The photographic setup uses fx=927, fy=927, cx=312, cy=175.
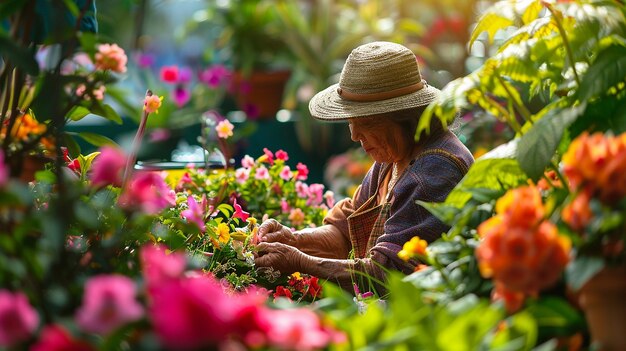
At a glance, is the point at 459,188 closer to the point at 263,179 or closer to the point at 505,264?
the point at 505,264

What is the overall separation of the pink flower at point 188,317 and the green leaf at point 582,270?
53cm

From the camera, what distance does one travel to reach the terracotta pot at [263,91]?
8062 millimetres

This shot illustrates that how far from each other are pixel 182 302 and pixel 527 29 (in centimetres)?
117

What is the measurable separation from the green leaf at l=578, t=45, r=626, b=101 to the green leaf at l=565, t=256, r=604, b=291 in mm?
439

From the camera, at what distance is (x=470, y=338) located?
121 centimetres

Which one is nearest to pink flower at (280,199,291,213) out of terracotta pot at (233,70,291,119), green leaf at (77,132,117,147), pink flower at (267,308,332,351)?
green leaf at (77,132,117,147)

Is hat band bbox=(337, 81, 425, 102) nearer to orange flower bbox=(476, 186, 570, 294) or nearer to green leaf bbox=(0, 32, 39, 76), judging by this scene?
green leaf bbox=(0, 32, 39, 76)

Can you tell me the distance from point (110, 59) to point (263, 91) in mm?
6565

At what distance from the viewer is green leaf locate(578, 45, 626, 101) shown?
1680 millimetres

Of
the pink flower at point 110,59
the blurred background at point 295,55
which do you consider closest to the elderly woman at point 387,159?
the pink flower at point 110,59

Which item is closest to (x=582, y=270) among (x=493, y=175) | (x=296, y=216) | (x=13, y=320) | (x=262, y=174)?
(x=493, y=175)

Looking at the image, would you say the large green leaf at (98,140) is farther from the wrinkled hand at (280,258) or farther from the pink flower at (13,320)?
the pink flower at (13,320)

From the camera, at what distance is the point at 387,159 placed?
2736 millimetres

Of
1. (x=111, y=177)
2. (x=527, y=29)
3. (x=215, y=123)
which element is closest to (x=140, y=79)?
(x=215, y=123)
